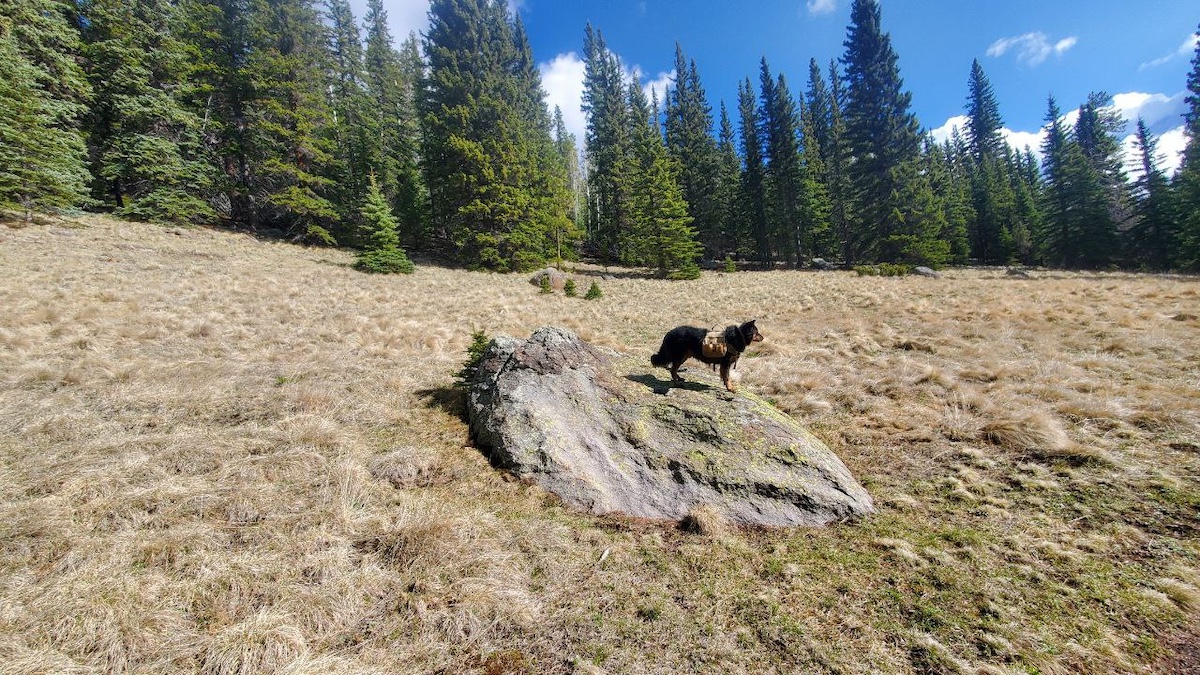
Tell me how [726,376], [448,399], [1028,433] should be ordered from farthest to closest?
[448,399], [726,376], [1028,433]

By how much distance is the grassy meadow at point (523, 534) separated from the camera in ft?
9.11

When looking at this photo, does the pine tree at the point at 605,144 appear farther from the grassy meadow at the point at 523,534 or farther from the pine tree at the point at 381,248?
the grassy meadow at the point at 523,534

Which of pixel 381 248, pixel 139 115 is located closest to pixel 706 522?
pixel 381 248

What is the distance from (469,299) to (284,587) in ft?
52.1

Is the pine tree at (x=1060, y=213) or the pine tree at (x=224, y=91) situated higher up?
the pine tree at (x=224, y=91)

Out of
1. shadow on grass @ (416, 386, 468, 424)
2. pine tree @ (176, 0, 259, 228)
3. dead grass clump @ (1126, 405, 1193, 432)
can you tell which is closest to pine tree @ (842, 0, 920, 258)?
dead grass clump @ (1126, 405, 1193, 432)

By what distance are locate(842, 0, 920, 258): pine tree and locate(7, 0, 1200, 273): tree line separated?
170mm

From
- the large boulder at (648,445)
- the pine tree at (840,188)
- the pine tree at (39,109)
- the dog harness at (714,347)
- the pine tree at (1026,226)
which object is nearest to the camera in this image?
the large boulder at (648,445)

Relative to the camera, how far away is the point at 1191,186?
29531 mm

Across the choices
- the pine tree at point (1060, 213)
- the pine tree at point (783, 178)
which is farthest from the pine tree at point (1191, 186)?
the pine tree at point (783, 178)

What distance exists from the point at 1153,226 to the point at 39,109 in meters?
73.8

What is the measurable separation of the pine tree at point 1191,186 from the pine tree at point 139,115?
66525 mm

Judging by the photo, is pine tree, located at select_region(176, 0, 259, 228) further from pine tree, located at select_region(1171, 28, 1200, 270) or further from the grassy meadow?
pine tree, located at select_region(1171, 28, 1200, 270)

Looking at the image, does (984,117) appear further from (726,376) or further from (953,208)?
(726,376)
